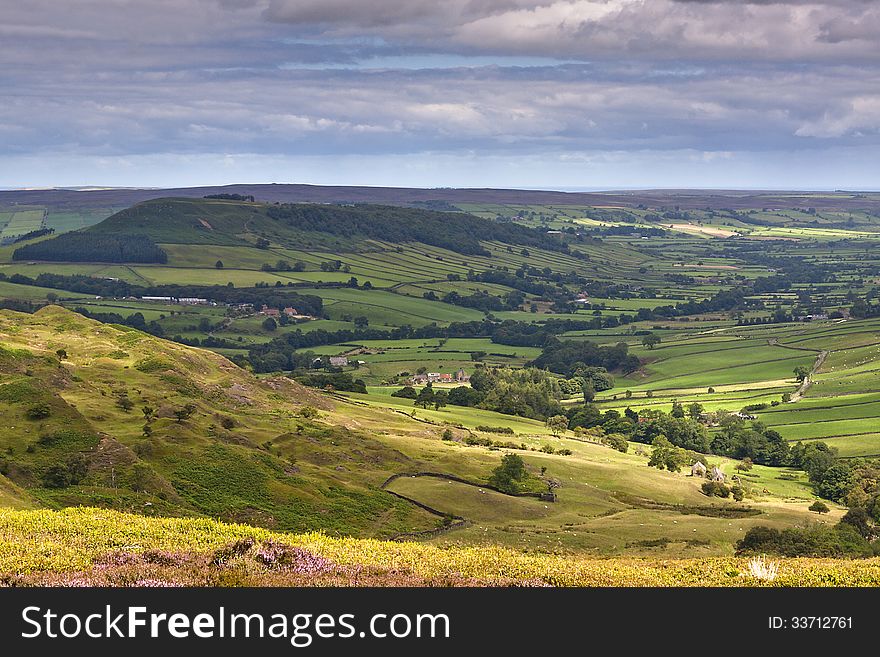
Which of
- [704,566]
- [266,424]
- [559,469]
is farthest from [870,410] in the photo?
[704,566]

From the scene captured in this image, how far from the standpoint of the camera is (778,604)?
24969 millimetres

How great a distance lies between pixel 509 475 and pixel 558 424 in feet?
238

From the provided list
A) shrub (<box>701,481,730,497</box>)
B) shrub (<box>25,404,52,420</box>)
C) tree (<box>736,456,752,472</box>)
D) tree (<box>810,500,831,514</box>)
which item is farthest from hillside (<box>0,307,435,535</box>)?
tree (<box>736,456,752,472</box>)

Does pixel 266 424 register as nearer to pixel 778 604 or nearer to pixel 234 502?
pixel 234 502

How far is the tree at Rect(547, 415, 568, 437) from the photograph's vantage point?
583ft

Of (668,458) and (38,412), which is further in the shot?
(668,458)

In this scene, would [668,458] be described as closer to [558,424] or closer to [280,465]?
[558,424]

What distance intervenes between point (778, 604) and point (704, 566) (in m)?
16.0

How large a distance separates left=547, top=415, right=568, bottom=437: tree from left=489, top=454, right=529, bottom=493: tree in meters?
60.8

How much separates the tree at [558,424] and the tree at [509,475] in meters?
60.8

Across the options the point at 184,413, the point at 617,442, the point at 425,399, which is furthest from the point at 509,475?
the point at 425,399

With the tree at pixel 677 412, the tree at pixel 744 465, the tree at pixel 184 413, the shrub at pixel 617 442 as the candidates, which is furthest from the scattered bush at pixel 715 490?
the tree at pixel 184 413

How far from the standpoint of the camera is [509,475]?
367 feet

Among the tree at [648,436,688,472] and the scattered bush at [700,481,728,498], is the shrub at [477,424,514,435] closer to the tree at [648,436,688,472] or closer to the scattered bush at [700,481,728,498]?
the tree at [648,436,688,472]
